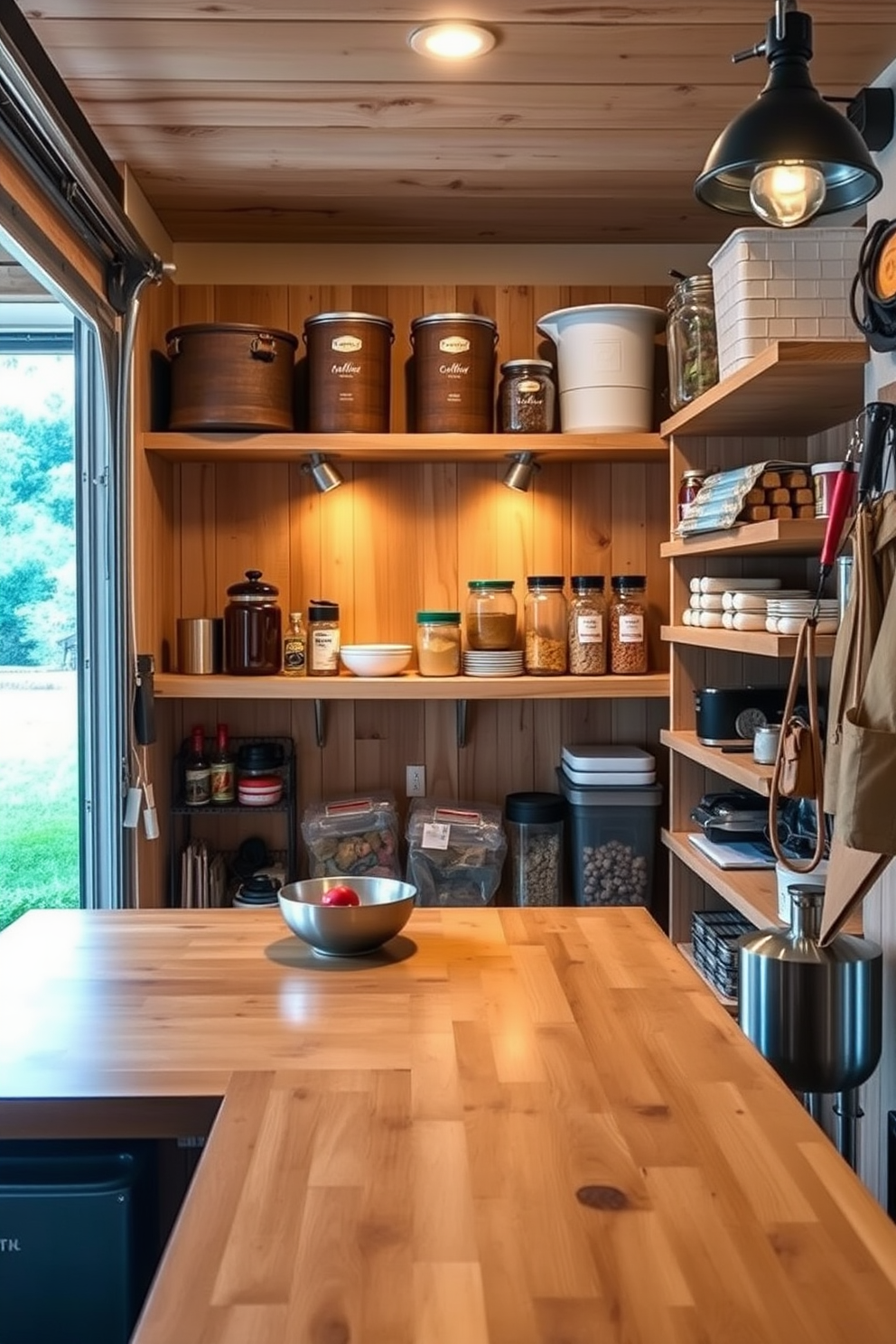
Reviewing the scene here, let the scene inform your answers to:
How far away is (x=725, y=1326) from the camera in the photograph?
845 mm

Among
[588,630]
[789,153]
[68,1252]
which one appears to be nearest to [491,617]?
[588,630]

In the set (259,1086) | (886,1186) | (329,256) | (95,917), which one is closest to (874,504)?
(886,1186)

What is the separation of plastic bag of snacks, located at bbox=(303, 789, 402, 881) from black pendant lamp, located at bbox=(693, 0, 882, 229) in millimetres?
1906

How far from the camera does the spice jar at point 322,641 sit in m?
3.04

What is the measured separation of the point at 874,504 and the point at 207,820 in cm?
209

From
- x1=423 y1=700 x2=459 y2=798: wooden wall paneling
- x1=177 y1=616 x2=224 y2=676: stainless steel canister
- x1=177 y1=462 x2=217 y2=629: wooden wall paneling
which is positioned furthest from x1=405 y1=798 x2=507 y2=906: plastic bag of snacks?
x1=177 y1=462 x2=217 y2=629: wooden wall paneling

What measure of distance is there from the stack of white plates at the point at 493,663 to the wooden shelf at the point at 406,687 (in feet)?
0.12

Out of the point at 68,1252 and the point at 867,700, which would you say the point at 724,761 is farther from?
the point at 68,1252

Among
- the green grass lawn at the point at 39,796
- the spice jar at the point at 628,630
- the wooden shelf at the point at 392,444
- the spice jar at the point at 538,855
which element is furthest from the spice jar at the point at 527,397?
the green grass lawn at the point at 39,796

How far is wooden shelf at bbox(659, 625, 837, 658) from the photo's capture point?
78.6 inches

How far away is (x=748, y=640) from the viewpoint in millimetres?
2197

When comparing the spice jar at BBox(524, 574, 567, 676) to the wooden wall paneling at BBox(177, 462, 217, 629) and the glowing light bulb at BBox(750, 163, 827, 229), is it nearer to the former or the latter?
the wooden wall paneling at BBox(177, 462, 217, 629)

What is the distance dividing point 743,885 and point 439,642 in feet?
3.37

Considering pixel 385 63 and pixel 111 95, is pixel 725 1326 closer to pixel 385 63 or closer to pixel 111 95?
pixel 385 63
